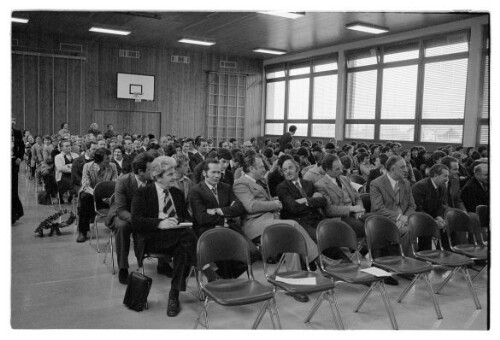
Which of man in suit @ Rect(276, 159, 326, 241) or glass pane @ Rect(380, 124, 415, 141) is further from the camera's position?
glass pane @ Rect(380, 124, 415, 141)

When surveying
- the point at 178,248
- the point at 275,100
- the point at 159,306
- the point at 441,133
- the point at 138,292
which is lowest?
the point at 159,306

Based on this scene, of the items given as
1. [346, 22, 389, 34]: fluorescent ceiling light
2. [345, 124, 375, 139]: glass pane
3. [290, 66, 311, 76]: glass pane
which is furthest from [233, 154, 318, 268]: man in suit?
[290, 66, 311, 76]: glass pane

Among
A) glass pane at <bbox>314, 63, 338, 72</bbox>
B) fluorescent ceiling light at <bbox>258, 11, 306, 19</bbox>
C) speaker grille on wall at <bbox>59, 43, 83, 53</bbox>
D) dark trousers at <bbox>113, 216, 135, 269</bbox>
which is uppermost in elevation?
fluorescent ceiling light at <bbox>258, 11, 306, 19</bbox>

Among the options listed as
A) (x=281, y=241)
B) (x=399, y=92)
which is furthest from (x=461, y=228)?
(x=399, y=92)

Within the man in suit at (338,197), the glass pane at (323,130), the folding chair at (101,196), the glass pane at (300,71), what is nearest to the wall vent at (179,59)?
the glass pane at (300,71)

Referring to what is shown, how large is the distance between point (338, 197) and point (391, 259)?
4.06 ft

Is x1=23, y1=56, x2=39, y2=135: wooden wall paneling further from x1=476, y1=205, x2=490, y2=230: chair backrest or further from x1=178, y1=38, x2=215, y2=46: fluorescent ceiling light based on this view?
x1=476, y1=205, x2=490, y2=230: chair backrest

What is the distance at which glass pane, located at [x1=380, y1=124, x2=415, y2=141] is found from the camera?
1438 centimetres

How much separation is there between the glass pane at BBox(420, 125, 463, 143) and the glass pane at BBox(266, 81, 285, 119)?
7447 millimetres

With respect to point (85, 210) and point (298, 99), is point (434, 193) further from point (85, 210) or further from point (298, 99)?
point (298, 99)

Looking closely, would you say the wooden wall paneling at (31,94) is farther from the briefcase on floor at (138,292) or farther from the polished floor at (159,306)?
the briefcase on floor at (138,292)

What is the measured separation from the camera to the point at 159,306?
398 centimetres

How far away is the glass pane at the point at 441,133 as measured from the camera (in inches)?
508

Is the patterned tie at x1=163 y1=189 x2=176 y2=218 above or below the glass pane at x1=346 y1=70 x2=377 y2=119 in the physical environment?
below
